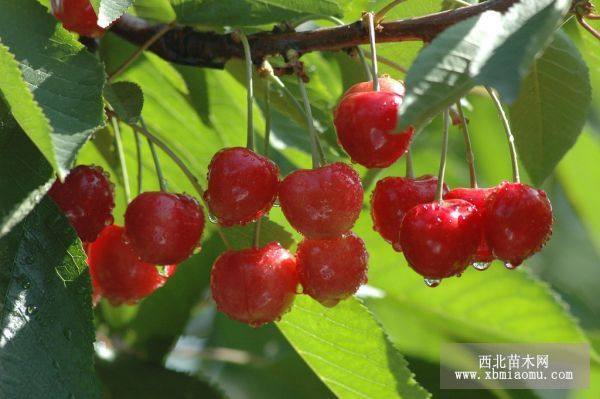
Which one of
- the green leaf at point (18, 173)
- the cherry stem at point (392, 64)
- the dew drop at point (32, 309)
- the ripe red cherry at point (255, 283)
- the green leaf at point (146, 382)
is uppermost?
the green leaf at point (18, 173)

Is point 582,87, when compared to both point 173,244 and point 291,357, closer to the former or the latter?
point 173,244

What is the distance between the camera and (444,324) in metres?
2.74

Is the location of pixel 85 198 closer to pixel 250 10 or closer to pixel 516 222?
pixel 250 10

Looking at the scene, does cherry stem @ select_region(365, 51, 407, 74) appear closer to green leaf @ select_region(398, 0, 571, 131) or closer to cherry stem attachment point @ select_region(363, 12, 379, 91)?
cherry stem attachment point @ select_region(363, 12, 379, 91)

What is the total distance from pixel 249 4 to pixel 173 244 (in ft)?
1.53

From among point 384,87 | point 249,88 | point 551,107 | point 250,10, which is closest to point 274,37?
point 250,10

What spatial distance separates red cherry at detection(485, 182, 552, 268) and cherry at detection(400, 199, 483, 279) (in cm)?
4

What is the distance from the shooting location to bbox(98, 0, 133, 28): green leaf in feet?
4.50

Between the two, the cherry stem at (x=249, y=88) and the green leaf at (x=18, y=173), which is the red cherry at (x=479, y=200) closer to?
the cherry stem at (x=249, y=88)

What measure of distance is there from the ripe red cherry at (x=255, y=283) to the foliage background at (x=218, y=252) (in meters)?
0.13

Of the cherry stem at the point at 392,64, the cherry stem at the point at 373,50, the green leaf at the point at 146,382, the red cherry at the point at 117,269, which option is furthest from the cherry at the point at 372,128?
the green leaf at the point at 146,382

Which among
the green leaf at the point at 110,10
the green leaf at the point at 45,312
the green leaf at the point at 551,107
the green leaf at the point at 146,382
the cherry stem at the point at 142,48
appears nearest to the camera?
the green leaf at the point at 110,10

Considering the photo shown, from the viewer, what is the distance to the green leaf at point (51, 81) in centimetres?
122

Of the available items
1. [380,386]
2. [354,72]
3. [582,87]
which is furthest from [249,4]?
[380,386]
